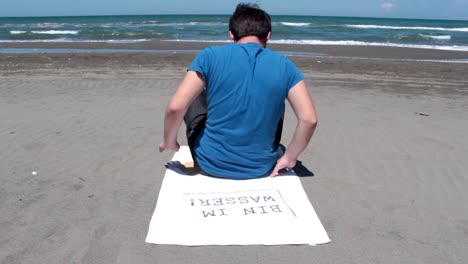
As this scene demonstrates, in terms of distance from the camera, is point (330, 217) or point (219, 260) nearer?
point (219, 260)

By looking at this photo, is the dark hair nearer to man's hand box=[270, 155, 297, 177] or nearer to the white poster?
man's hand box=[270, 155, 297, 177]

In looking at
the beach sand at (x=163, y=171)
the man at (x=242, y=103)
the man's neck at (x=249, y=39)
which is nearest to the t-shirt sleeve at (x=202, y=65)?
the man at (x=242, y=103)

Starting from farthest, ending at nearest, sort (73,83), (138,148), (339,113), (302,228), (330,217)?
(73,83)
(339,113)
(138,148)
(330,217)
(302,228)

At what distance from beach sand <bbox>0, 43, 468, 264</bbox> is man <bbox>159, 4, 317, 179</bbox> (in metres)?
0.51

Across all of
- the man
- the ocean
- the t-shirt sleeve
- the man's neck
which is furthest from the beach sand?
the ocean

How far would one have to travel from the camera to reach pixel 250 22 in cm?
Result: 298

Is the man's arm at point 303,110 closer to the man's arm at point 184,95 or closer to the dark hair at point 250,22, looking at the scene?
the dark hair at point 250,22

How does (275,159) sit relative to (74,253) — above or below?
above

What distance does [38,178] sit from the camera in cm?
347

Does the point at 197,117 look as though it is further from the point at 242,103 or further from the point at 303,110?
the point at 303,110

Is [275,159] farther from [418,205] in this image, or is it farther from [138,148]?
[138,148]

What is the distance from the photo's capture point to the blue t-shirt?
2881mm

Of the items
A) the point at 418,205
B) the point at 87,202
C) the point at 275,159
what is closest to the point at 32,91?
the point at 87,202

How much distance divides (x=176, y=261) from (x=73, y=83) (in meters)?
6.29
